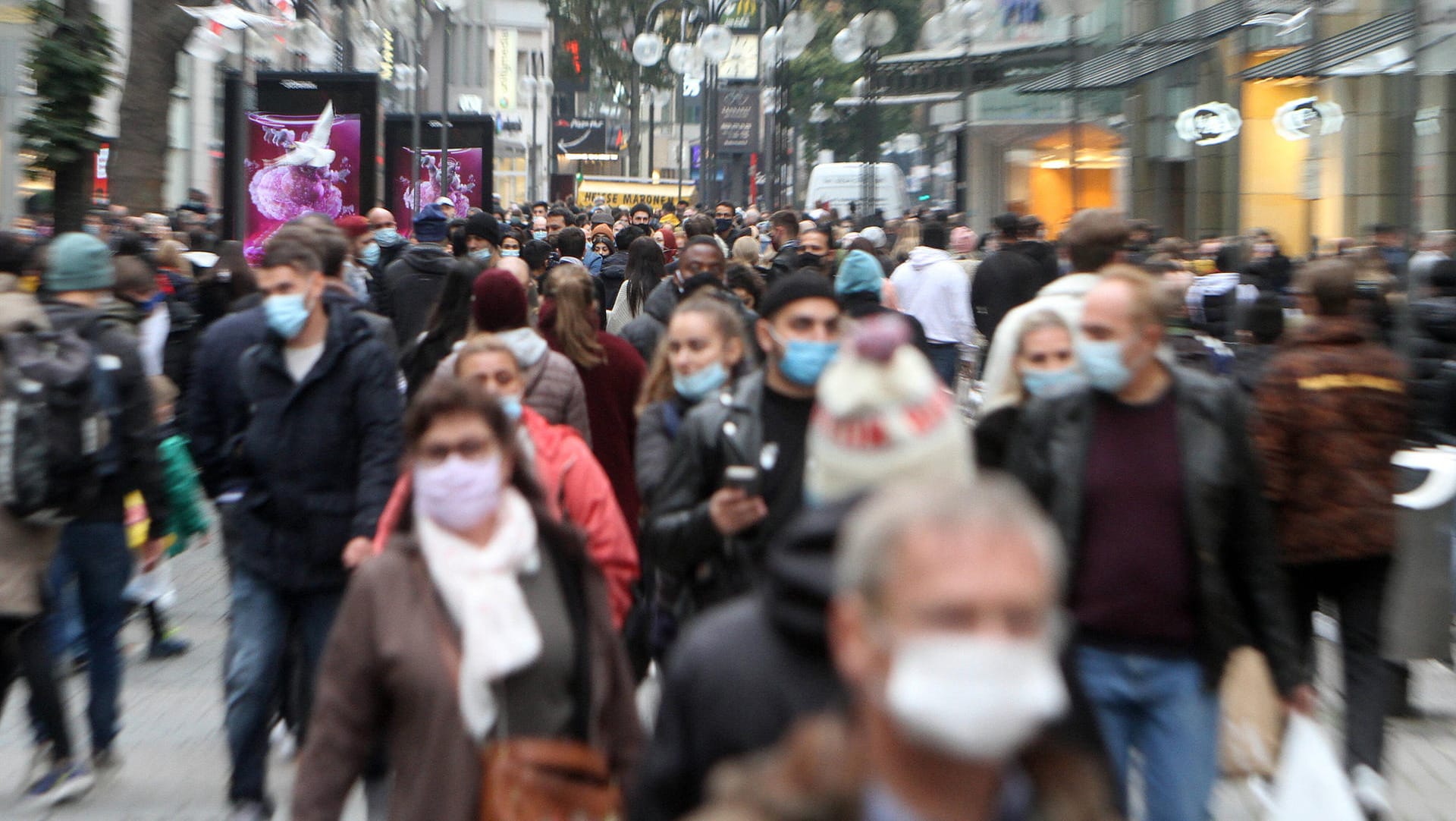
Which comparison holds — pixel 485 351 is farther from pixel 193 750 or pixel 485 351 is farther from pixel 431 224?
pixel 431 224

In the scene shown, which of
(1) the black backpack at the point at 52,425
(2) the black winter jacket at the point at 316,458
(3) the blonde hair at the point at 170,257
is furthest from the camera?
Answer: (3) the blonde hair at the point at 170,257

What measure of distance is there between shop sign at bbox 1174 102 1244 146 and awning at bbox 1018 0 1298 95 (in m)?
0.68

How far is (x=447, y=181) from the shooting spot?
26047 mm

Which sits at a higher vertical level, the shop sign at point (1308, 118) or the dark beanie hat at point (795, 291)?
the shop sign at point (1308, 118)

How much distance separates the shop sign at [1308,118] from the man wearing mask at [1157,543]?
15685mm

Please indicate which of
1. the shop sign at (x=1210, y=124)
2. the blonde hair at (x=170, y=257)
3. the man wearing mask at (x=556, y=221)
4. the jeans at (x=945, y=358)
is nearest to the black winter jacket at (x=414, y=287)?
the blonde hair at (x=170, y=257)

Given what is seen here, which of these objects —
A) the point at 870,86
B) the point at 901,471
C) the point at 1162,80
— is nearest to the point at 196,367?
the point at 901,471

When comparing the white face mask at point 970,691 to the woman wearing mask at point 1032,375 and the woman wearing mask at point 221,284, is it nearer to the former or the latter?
the woman wearing mask at point 1032,375

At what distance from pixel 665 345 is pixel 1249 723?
199cm

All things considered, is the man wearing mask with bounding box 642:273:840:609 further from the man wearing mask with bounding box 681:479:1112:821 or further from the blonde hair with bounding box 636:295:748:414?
the man wearing mask with bounding box 681:479:1112:821

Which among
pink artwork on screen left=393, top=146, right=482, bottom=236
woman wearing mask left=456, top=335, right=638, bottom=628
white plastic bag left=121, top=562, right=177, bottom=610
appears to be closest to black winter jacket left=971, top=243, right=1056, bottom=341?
white plastic bag left=121, top=562, right=177, bottom=610

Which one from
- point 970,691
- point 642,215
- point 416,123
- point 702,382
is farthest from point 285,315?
point 642,215

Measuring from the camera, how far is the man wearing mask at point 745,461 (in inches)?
181

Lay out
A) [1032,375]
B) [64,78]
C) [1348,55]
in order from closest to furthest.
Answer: [1032,375] < [64,78] < [1348,55]
